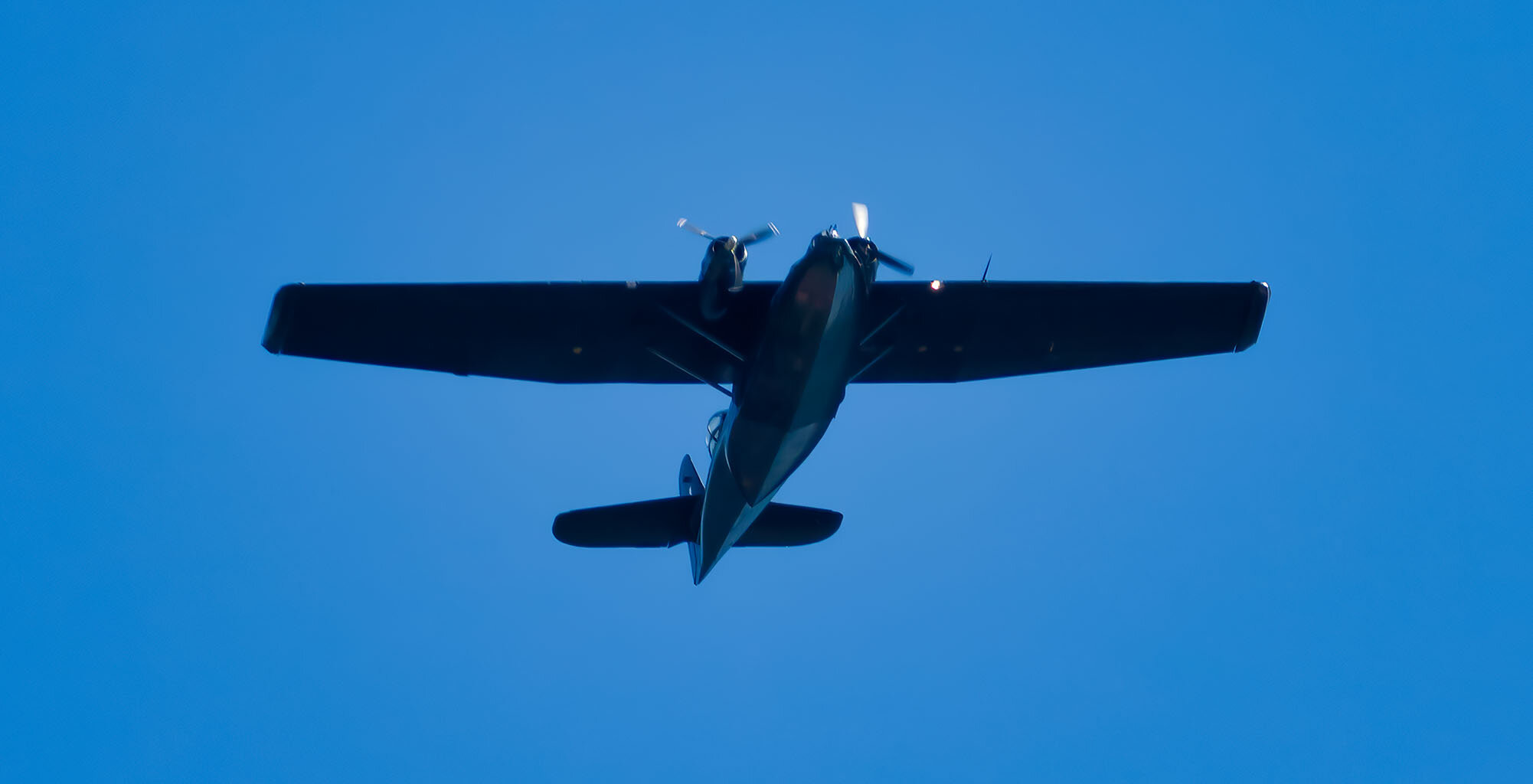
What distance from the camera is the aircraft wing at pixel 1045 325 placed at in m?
18.0

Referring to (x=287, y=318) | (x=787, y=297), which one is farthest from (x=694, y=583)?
(x=287, y=318)

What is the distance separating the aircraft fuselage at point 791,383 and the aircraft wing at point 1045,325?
179cm

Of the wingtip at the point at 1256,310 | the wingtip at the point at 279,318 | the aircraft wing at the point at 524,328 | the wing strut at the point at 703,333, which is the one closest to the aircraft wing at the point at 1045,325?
the wingtip at the point at 1256,310

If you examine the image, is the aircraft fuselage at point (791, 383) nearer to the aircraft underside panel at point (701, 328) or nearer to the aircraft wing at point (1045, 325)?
the aircraft underside panel at point (701, 328)

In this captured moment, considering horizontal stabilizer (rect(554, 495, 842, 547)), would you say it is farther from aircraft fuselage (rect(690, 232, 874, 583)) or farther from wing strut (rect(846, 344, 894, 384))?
wing strut (rect(846, 344, 894, 384))

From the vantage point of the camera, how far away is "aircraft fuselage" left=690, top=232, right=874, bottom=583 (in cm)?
1469

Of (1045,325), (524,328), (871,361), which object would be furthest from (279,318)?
(1045,325)

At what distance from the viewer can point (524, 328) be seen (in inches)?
698

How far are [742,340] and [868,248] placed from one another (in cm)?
326

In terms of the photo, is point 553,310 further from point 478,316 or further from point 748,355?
point 748,355

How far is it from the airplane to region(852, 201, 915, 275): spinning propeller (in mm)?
22

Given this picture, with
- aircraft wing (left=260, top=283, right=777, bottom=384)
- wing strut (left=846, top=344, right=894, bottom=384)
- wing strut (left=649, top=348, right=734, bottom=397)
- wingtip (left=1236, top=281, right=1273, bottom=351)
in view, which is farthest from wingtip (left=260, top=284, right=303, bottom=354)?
wingtip (left=1236, top=281, right=1273, bottom=351)

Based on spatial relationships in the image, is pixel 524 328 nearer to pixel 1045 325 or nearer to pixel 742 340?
pixel 742 340

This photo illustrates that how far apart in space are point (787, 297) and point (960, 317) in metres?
4.56
